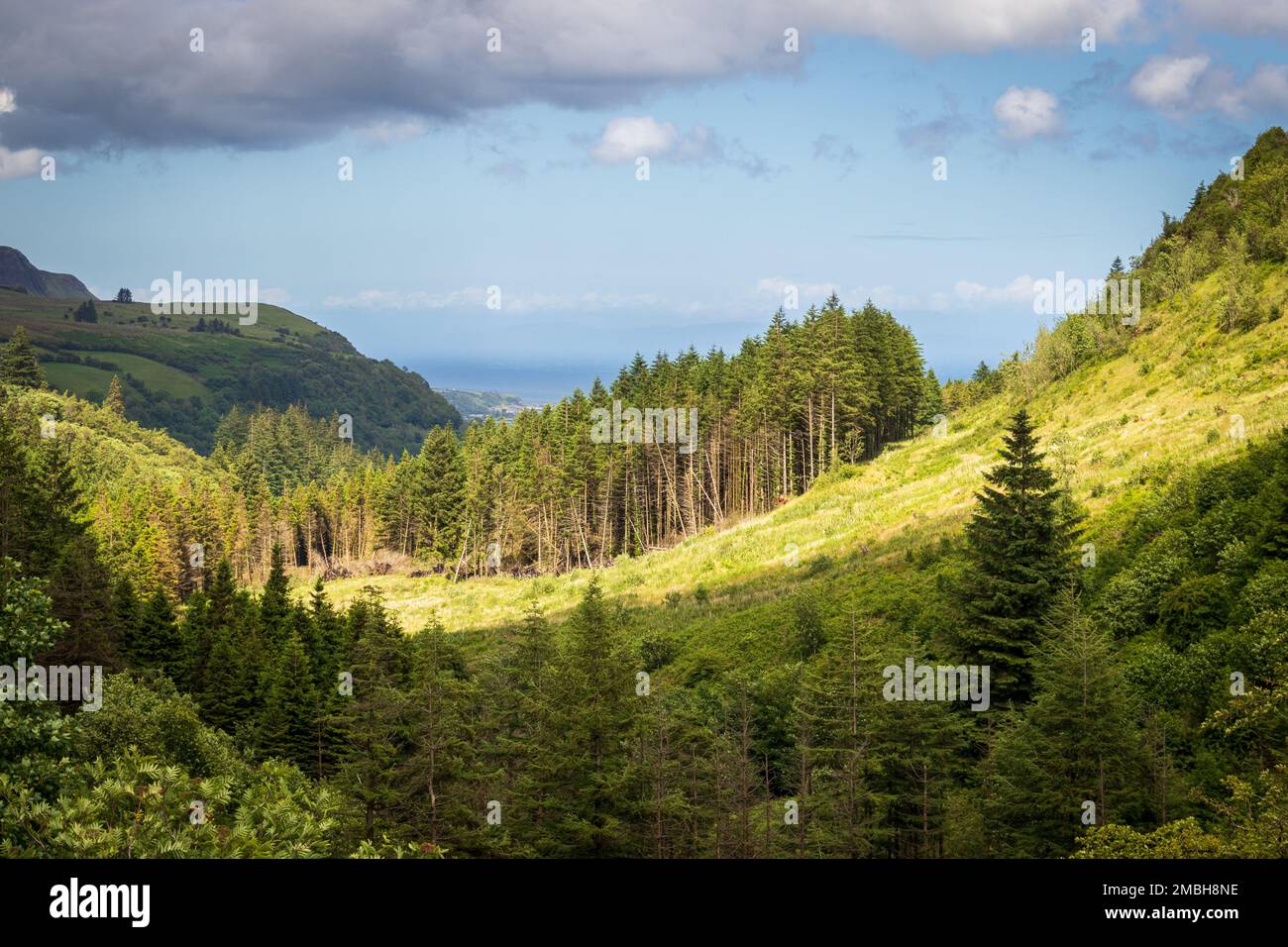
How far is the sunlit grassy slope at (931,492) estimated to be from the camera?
43375 mm

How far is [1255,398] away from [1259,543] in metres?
21.8

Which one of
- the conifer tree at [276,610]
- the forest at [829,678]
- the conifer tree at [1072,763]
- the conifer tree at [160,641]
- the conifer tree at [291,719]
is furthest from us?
the conifer tree at [276,610]

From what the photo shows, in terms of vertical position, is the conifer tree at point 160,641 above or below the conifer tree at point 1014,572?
below

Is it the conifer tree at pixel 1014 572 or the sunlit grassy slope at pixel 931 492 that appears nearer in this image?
the conifer tree at pixel 1014 572

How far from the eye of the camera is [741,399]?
98.7 meters

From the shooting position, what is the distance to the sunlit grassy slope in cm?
4338

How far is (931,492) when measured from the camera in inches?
2445

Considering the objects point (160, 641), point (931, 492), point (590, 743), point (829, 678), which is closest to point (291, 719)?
point (160, 641)

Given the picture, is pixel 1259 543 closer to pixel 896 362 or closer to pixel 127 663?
pixel 127 663

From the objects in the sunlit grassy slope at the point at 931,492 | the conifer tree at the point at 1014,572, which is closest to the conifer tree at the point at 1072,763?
the conifer tree at the point at 1014,572

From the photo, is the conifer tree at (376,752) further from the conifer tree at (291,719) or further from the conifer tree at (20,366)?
the conifer tree at (20,366)

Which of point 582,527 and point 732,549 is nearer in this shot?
point 732,549
